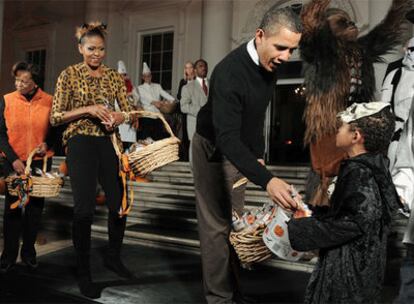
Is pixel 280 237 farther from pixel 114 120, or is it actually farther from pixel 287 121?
pixel 287 121

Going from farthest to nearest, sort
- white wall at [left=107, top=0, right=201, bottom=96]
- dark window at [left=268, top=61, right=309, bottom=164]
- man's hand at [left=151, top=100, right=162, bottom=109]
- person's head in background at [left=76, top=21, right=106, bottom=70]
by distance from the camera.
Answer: white wall at [left=107, top=0, right=201, bottom=96], dark window at [left=268, top=61, right=309, bottom=164], man's hand at [left=151, top=100, right=162, bottom=109], person's head in background at [left=76, top=21, right=106, bottom=70]

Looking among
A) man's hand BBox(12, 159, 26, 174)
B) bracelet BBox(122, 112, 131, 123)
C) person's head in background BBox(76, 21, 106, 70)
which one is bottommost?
man's hand BBox(12, 159, 26, 174)

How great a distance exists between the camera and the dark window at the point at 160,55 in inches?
496

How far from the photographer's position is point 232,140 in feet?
8.24

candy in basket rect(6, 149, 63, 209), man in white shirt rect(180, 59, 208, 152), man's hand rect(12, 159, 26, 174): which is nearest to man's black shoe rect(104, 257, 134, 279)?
candy in basket rect(6, 149, 63, 209)

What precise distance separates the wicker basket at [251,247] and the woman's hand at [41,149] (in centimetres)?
230

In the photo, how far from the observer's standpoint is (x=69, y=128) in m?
3.74

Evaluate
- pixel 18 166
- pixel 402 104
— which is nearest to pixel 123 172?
pixel 18 166

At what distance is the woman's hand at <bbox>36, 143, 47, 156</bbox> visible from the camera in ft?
14.2

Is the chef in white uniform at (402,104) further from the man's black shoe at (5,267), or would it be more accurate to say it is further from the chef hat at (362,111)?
the man's black shoe at (5,267)

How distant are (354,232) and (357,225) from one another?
0.11 ft

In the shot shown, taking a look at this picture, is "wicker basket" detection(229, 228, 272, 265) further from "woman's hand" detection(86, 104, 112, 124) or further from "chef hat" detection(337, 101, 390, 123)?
"woman's hand" detection(86, 104, 112, 124)

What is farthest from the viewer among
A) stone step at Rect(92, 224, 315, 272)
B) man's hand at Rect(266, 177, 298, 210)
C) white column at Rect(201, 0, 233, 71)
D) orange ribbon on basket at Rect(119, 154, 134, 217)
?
white column at Rect(201, 0, 233, 71)

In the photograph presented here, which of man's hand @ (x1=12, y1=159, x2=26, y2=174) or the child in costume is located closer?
the child in costume
